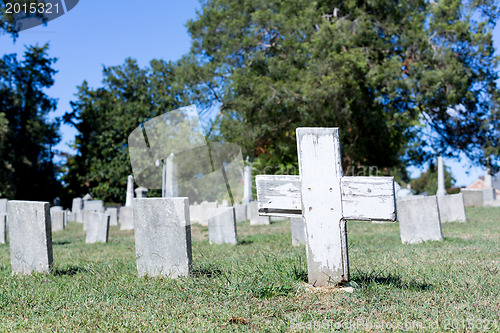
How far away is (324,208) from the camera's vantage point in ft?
13.6

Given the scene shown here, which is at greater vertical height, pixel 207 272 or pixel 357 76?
pixel 357 76

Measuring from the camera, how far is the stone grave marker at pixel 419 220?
Result: 324 inches

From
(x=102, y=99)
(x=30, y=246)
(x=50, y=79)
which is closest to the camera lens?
(x=30, y=246)

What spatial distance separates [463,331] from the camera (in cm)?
306

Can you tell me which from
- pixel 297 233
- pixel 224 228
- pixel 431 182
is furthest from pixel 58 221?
pixel 431 182

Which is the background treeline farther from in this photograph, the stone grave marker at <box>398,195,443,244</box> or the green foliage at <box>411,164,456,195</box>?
the green foliage at <box>411,164,456,195</box>

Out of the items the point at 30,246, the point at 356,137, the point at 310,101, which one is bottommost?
the point at 30,246

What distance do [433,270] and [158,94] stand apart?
3139cm

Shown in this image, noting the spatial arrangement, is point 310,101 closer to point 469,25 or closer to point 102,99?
point 469,25

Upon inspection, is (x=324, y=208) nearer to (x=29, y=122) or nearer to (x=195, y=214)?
(x=195, y=214)

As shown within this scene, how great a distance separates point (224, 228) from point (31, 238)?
166 inches

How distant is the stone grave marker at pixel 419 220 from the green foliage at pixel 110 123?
27019 millimetres

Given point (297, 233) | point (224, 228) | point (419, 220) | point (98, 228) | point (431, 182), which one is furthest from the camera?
point (431, 182)

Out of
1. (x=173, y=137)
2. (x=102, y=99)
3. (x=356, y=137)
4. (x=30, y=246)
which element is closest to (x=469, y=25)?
(x=356, y=137)
